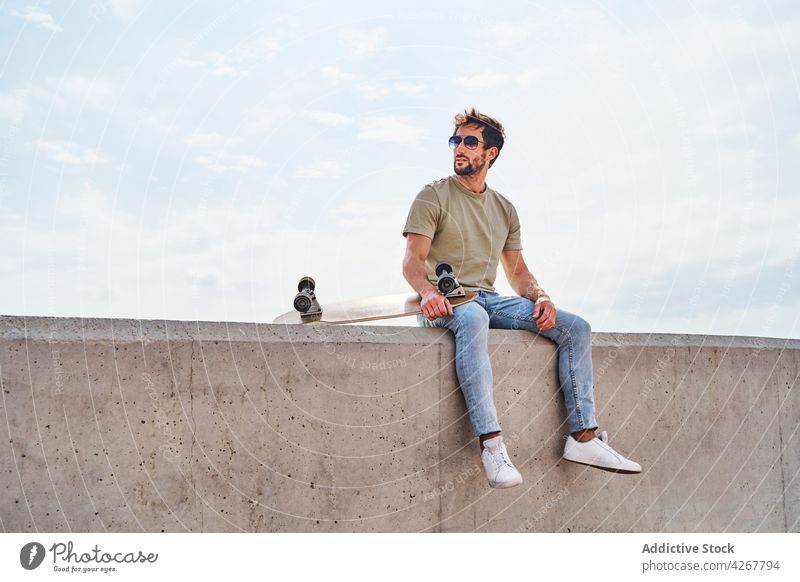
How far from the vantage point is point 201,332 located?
387 cm

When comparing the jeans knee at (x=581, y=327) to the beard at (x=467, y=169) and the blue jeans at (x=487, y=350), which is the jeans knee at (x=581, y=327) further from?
the beard at (x=467, y=169)

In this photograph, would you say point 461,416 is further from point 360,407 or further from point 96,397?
point 96,397

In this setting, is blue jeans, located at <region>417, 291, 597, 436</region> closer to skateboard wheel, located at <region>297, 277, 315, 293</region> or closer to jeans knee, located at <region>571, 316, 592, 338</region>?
jeans knee, located at <region>571, 316, 592, 338</region>

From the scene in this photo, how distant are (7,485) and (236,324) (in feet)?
4.08

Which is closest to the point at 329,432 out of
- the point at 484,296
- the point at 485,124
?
the point at 484,296

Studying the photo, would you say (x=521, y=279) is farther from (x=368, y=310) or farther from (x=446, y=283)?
(x=368, y=310)

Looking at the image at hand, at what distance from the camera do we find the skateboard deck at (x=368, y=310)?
453 cm

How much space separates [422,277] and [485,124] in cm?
118

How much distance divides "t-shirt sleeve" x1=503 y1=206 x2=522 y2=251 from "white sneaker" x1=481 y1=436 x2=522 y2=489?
1364 millimetres

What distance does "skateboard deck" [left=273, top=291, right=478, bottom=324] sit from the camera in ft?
14.9

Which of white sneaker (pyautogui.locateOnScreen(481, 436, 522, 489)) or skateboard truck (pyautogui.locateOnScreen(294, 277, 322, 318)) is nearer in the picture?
white sneaker (pyautogui.locateOnScreen(481, 436, 522, 489))

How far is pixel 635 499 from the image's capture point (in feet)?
15.8

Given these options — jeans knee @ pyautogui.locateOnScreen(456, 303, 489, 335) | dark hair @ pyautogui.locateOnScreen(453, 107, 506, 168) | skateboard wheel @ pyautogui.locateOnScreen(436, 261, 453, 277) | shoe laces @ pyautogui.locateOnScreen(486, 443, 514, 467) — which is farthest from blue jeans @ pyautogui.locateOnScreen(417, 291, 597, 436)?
dark hair @ pyautogui.locateOnScreen(453, 107, 506, 168)
